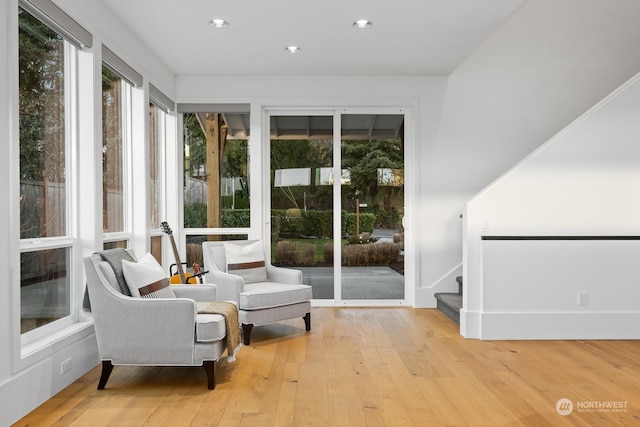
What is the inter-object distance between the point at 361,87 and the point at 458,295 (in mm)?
2550

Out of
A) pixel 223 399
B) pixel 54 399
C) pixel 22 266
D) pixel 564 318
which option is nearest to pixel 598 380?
pixel 564 318

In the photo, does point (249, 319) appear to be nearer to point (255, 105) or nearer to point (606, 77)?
point (255, 105)

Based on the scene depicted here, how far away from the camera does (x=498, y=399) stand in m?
2.95

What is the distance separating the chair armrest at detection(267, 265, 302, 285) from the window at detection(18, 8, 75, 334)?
1.98 m

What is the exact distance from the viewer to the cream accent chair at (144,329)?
3.10m

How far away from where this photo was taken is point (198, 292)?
12.6 ft

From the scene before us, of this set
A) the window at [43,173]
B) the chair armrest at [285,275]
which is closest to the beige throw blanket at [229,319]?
the window at [43,173]

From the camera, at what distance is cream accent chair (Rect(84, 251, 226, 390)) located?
3096 millimetres

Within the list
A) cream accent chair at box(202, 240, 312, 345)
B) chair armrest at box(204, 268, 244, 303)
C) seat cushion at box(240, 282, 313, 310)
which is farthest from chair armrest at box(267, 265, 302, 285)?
chair armrest at box(204, 268, 244, 303)

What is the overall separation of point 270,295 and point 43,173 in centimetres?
198

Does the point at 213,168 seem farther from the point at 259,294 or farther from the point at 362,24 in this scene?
the point at 362,24

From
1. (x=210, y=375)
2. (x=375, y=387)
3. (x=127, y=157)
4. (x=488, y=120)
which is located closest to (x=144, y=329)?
(x=210, y=375)

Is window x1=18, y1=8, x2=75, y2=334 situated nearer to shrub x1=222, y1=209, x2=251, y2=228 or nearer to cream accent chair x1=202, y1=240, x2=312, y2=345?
cream accent chair x1=202, y1=240, x2=312, y2=345

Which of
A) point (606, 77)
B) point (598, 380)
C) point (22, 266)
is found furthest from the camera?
point (606, 77)
